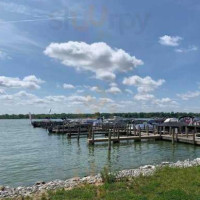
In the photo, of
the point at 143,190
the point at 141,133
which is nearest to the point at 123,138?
the point at 141,133

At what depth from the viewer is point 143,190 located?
10797 mm

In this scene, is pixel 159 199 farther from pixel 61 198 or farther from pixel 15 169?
pixel 15 169

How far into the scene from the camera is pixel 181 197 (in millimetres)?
9672

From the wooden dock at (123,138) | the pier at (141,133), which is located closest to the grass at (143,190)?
the pier at (141,133)

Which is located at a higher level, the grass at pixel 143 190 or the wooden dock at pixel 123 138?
the grass at pixel 143 190

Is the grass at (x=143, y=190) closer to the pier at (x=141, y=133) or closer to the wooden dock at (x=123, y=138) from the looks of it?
the pier at (x=141, y=133)

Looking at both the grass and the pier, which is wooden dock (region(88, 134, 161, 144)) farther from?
the grass

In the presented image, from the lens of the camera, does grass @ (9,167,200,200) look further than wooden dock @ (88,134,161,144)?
No

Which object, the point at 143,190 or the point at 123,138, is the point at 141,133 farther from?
the point at 143,190

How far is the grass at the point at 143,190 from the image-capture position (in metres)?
9.93

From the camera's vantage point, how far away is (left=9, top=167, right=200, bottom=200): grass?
993 cm

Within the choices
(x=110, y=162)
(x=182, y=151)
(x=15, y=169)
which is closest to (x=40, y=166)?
(x=15, y=169)

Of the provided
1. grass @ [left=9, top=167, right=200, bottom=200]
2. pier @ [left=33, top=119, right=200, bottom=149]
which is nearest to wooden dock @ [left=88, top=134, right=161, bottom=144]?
pier @ [left=33, top=119, right=200, bottom=149]

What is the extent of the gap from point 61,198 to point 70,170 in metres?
12.4
